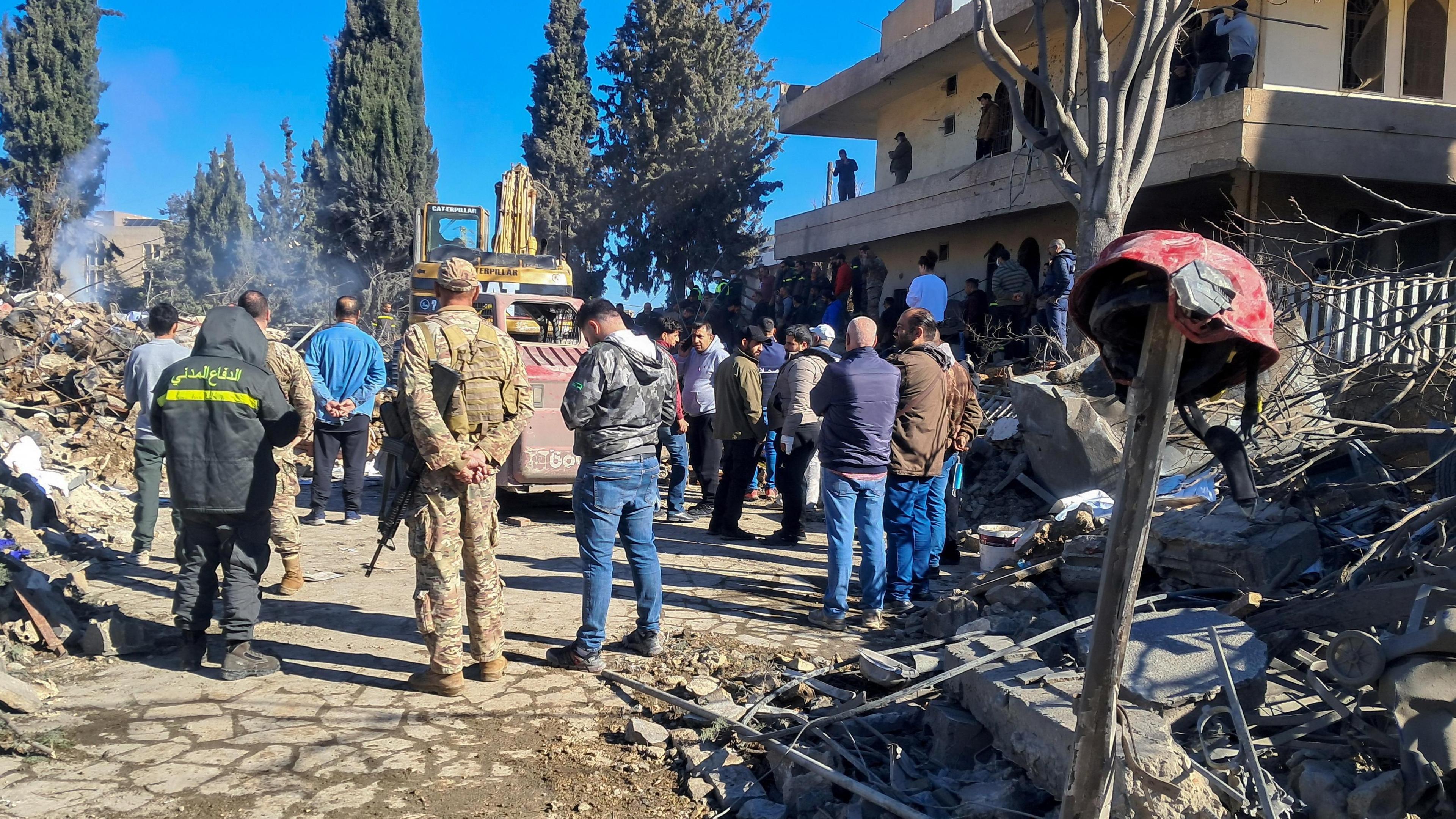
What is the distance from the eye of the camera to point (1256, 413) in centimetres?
216

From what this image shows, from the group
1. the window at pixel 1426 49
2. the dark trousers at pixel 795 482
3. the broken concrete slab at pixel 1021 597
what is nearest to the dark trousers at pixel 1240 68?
the window at pixel 1426 49

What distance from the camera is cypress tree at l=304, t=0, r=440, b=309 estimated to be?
34094mm

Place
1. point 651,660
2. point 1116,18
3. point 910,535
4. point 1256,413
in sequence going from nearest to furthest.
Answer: point 1256,413, point 651,660, point 910,535, point 1116,18

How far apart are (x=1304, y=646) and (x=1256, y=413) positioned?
2.65 metres

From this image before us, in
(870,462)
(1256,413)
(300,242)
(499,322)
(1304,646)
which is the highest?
(300,242)

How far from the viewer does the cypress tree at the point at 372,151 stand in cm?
3409

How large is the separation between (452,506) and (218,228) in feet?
149

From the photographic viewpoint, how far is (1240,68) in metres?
12.3

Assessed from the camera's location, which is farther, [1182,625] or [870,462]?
[870,462]

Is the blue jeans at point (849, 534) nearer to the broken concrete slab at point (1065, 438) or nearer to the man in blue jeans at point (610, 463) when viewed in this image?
the man in blue jeans at point (610, 463)

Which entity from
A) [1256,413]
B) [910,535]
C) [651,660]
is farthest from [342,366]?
[1256,413]

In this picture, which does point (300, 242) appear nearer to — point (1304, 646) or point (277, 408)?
point (277, 408)

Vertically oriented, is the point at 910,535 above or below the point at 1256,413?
below

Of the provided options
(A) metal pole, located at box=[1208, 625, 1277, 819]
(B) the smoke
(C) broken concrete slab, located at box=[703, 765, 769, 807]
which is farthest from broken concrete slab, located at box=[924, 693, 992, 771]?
(B) the smoke
